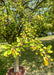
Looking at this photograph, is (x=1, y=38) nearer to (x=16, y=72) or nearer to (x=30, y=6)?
(x=16, y=72)

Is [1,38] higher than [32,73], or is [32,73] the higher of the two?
[1,38]

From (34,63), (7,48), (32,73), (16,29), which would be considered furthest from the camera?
(34,63)

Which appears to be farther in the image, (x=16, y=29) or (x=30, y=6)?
(x=30, y=6)

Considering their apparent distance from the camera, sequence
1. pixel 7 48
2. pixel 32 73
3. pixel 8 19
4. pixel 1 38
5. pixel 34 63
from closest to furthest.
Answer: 1. pixel 7 48
2. pixel 8 19
3. pixel 1 38
4. pixel 32 73
5. pixel 34 63

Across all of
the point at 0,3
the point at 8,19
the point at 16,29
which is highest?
the point at 0,3


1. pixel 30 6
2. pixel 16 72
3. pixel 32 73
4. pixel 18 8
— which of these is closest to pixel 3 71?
pixel 16 72

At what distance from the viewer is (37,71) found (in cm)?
426

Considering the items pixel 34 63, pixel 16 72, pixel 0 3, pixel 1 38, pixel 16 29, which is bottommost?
pixel 34 63

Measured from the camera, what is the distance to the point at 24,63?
16.4 feet

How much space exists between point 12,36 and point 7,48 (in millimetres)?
1994

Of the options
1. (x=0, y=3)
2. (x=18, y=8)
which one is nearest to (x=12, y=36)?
(x=18, y=8)

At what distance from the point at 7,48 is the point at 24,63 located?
3950 millimetres

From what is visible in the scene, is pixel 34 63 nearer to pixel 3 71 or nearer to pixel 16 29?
pixel 3 71

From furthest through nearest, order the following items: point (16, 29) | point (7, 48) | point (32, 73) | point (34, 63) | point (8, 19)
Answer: point (34, 63) → point (32, 73) → point (16, 29) → point (8, 19) → point (7, 48)
